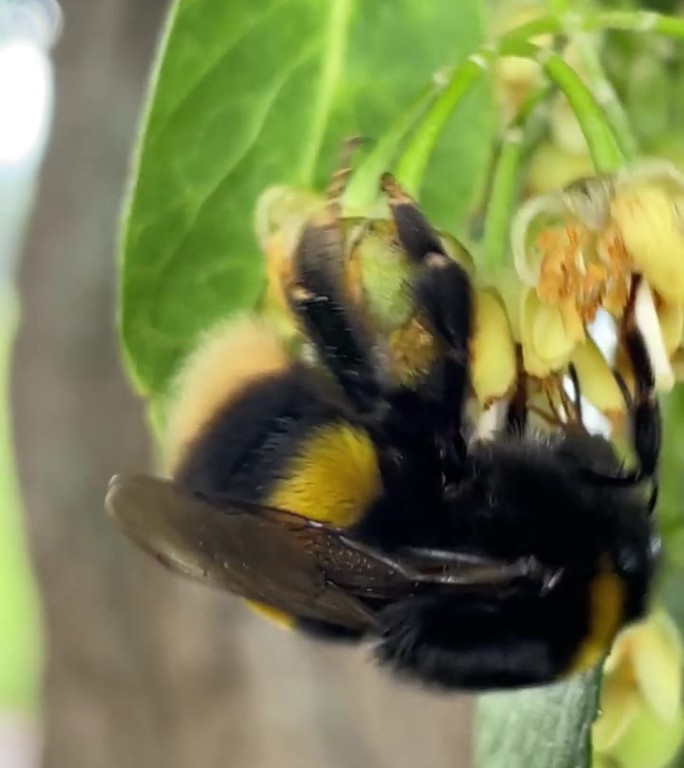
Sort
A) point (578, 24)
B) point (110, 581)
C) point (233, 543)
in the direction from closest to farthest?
1. point (233, 543)
2. point (578, 24)
3. point (110, 581)

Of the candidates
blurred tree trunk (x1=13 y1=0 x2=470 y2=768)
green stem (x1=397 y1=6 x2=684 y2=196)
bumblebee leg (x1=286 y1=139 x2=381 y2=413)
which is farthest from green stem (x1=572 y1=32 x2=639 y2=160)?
blurred tree trunk (x1=13 y1=0 x2=470 y2=768)

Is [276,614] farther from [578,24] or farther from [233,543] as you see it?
[578,24]

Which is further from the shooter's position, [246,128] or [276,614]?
[246,128]

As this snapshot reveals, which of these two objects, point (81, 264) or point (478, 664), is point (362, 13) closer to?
point (478, 664)

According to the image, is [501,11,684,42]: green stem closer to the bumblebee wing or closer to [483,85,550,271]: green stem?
[483,85,550,271]: green stem

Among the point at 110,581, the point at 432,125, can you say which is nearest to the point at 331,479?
the point at 432,125

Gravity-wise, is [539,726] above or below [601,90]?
below

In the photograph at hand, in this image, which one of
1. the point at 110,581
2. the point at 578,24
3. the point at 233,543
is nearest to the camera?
the point at 233,543
